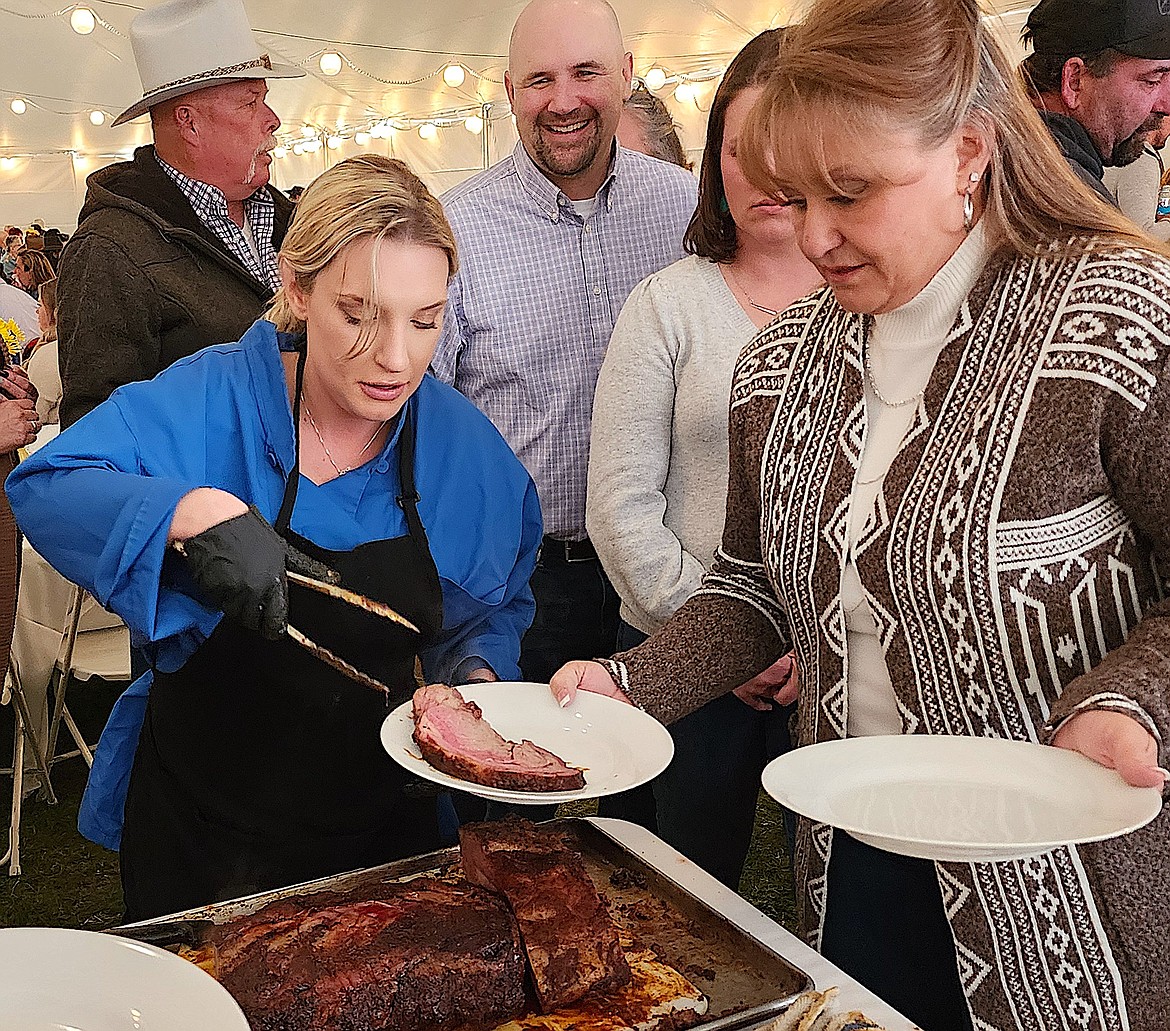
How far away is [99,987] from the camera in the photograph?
0.96 metres

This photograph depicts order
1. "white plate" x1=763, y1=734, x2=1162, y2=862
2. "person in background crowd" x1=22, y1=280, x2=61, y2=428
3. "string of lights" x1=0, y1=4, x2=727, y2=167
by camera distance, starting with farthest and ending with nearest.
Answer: "string of lights" x1=0, y1=4, x2=727, y2=167
"person in background crowd" x1=22, y1=280, x2=61, y2=428
"white plate" x1=763, y1=734, x2=1162, y2=862

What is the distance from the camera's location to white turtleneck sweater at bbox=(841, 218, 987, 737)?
4.69 feet

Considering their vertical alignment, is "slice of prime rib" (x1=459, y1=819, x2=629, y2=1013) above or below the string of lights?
below

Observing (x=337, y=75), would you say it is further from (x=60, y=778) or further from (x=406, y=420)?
(x=406, y=420)

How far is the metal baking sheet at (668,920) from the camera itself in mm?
1233

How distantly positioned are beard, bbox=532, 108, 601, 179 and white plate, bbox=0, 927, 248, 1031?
2.07 m

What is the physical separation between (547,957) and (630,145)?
8.64 feet

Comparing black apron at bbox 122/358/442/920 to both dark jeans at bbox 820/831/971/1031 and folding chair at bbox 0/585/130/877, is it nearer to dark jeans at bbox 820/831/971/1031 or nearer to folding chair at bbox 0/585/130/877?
dark jeans at bbox 820/831/971/1031

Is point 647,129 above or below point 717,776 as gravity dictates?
above

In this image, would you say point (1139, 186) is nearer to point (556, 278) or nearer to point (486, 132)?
point (556, 278)

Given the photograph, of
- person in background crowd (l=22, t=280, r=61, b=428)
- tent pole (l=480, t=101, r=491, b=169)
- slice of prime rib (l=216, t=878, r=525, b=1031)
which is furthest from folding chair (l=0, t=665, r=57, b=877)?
tent pole (l=480, t=101, r=491, b=169)

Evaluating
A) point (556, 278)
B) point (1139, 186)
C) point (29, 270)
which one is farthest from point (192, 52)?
→ point (29, 270)

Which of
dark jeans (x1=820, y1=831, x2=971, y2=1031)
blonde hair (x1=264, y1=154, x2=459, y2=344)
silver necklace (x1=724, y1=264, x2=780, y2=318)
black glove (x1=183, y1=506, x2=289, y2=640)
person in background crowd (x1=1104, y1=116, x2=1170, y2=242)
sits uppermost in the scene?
blonde hair (x1=264, y1=154, x2=459, y2=344)

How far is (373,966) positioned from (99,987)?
0.32m
